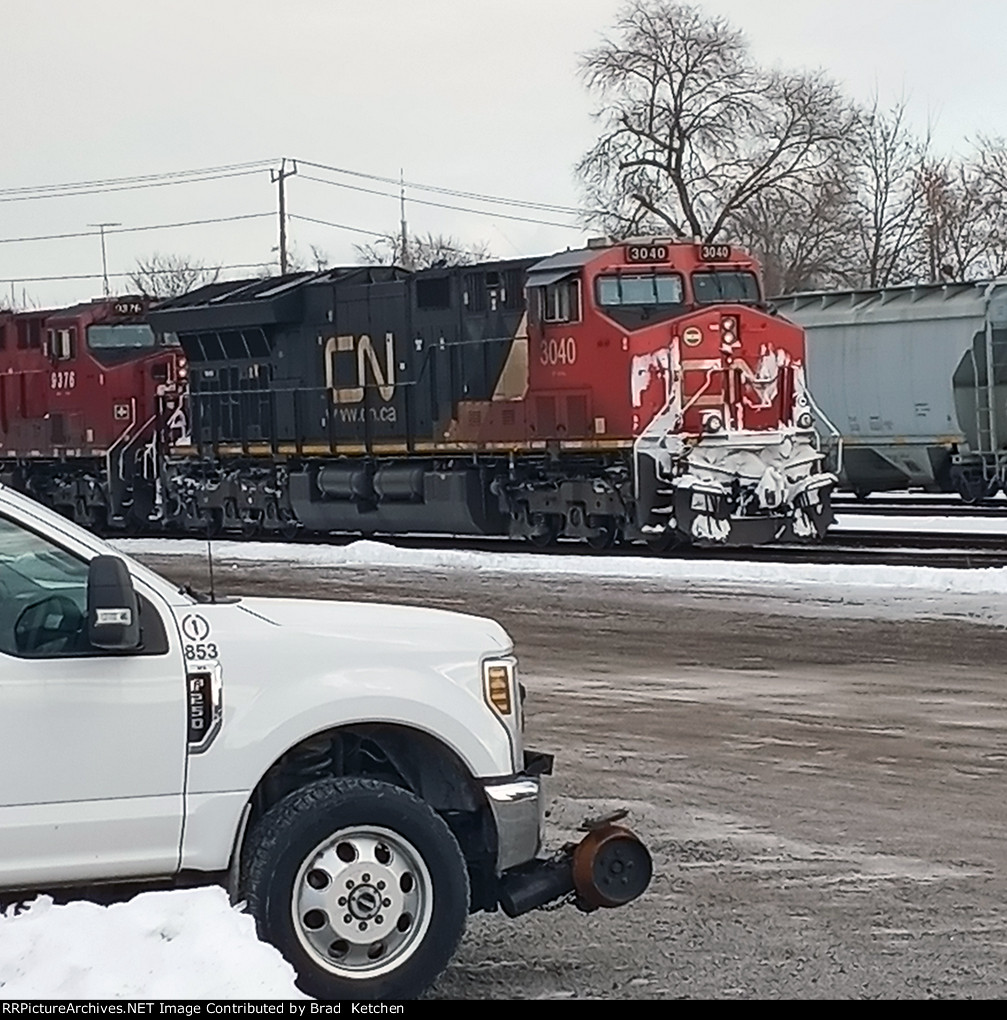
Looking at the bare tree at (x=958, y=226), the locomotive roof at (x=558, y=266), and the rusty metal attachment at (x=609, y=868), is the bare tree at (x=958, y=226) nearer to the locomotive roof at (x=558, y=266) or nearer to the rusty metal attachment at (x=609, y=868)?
the locomotive roof at (x=558, y=266)

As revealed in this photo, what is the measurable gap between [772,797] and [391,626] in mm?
3491

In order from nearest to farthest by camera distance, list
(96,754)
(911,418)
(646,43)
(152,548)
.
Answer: (96,754) < (152,548) < (911,418) < (646,43)

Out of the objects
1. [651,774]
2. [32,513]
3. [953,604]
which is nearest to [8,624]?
[32,513]

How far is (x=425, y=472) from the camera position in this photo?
80.1 feet

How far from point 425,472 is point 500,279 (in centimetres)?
291

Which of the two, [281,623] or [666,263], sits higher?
[666,263]

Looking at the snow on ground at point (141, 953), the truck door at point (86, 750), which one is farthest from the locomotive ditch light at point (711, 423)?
the snow on ground at point (141, 953)

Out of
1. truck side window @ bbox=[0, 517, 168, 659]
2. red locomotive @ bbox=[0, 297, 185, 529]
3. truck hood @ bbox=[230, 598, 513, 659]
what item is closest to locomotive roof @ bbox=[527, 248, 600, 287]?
red locomotive @ bbox=[0, 297, 185, 529]

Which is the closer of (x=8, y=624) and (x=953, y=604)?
(x=8, y=624)

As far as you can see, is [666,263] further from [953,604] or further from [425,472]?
[953,604]

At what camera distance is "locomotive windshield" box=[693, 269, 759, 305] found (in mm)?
22266

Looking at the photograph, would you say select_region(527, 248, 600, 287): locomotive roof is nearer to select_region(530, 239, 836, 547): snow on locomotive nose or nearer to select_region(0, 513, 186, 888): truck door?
select_region(530, 239, 836, 547): snow on locomotive nose

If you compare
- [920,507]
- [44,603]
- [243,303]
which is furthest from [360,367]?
[44,603]

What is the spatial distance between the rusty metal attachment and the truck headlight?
0.54 meters
